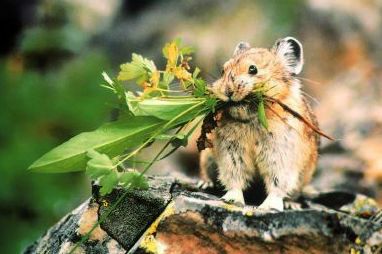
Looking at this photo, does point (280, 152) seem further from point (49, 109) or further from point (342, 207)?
point (49, 109)

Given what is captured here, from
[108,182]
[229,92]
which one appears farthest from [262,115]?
[108,182]

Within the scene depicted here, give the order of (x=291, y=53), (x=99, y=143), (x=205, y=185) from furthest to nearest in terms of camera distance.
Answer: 1. (x=205, y=185)
2. (x=291, y=53)
3. (x=99, y=143)

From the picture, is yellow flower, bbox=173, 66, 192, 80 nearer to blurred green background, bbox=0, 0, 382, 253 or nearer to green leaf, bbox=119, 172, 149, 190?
green leaf, bbox=119, 172, 149, 190

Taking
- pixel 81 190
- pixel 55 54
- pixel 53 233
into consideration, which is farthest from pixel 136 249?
pixel 55 54

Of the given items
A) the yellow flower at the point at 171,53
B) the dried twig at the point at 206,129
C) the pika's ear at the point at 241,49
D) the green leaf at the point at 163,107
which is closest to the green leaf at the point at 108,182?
the green leaf at the point at 163,107

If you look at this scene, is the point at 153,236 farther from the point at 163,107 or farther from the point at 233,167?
the point at 233,167

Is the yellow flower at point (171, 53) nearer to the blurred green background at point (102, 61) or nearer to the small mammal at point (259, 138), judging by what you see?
the small mammal at point (259, 138)

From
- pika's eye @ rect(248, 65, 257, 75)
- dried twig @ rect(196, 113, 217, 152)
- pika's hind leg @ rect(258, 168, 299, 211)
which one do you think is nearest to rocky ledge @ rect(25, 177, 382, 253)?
dried twig @ rect(196, 113, 217, 152)
